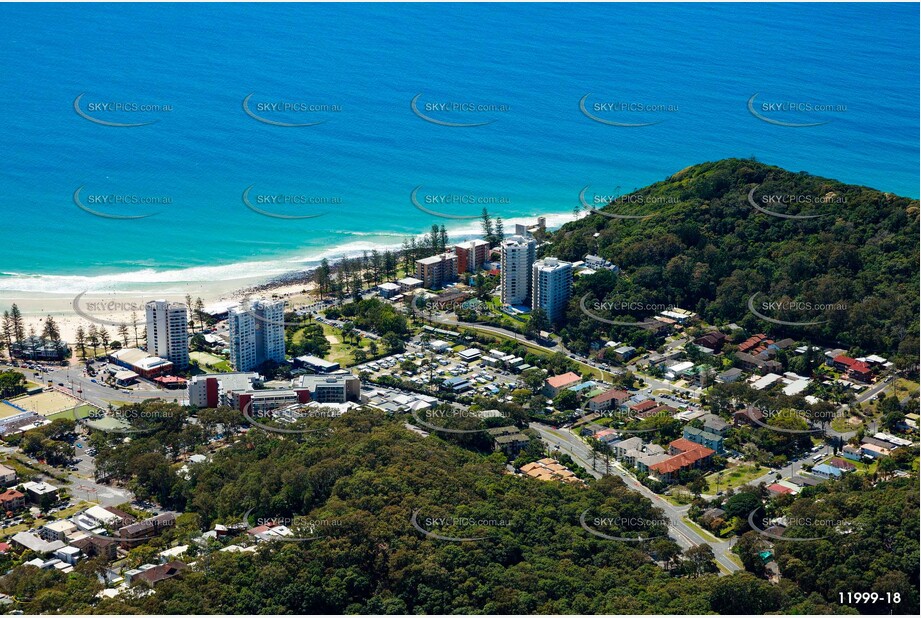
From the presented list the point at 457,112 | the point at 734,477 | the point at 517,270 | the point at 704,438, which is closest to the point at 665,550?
the point at 734,477

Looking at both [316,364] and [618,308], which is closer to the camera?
[316,364]

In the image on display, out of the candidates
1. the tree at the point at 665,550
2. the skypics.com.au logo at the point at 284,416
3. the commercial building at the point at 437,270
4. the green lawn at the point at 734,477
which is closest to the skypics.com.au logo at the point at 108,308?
the skypics.com.au logo at the point at 284,416

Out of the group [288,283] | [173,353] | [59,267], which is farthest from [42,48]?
[173,353]

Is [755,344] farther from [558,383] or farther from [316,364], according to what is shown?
[316,364]

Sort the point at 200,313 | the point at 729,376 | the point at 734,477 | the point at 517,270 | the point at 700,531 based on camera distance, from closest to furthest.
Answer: the point at 700,531
the point at 734,477
the point at 729,376
the point at 200,313
the point at 517,270

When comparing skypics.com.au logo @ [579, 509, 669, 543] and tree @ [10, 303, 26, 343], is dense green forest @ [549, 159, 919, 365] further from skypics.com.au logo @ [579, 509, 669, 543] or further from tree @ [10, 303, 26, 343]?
tree @ [10, 303, 26, 343]

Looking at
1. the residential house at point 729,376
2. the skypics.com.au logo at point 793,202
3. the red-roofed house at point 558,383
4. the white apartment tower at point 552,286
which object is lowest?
the red-roofed house at point 558,383

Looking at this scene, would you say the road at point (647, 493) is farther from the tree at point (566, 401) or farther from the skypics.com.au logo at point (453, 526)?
the skypics.com.au logo at point (453, 526)
